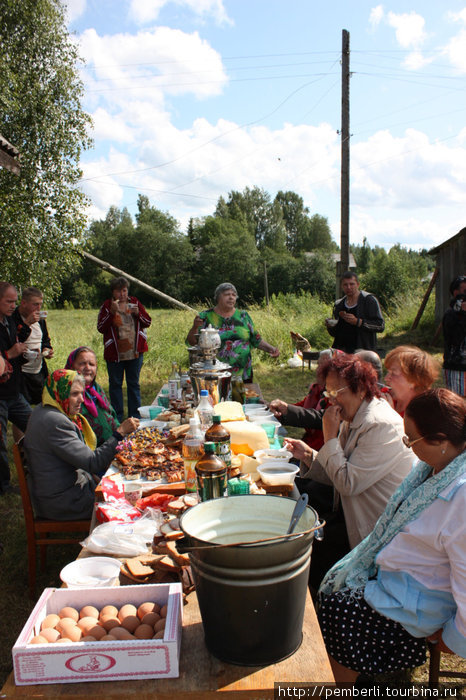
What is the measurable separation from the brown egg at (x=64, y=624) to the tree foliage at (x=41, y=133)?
29.7 feet

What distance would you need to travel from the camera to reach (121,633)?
1.21 m

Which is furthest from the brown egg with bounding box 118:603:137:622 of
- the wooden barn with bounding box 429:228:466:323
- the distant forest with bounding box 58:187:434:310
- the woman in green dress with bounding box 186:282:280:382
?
the distant forest with bounding box 58:187:434:310

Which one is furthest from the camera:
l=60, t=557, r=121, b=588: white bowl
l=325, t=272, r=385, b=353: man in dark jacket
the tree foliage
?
the tree foliage

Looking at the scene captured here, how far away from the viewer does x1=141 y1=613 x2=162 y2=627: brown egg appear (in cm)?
126

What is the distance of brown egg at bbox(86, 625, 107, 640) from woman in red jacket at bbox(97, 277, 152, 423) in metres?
4.72

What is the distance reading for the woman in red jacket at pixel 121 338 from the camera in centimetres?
596

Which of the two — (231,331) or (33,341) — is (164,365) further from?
(231,331)

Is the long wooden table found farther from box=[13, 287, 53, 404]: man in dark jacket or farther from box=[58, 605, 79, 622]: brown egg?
box=[13, 287, 53, 404]: man in dark jacket

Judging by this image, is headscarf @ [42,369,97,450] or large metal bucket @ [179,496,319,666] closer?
large metal bucket @ [179,496,319,666]

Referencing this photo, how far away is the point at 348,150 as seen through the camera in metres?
9.99

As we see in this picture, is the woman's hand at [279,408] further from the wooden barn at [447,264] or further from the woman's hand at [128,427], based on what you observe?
the wooden barn at [447,264]

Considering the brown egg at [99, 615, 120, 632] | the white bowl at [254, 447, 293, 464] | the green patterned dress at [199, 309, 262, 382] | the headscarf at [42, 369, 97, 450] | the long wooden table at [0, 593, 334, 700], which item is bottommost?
the long wooden table at [0, 593, 334, 700]

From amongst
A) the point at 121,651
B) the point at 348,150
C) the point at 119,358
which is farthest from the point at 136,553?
the point at 348,150

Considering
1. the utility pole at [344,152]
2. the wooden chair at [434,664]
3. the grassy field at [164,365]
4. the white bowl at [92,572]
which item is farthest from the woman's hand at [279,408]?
the utility pole at [344,152]
